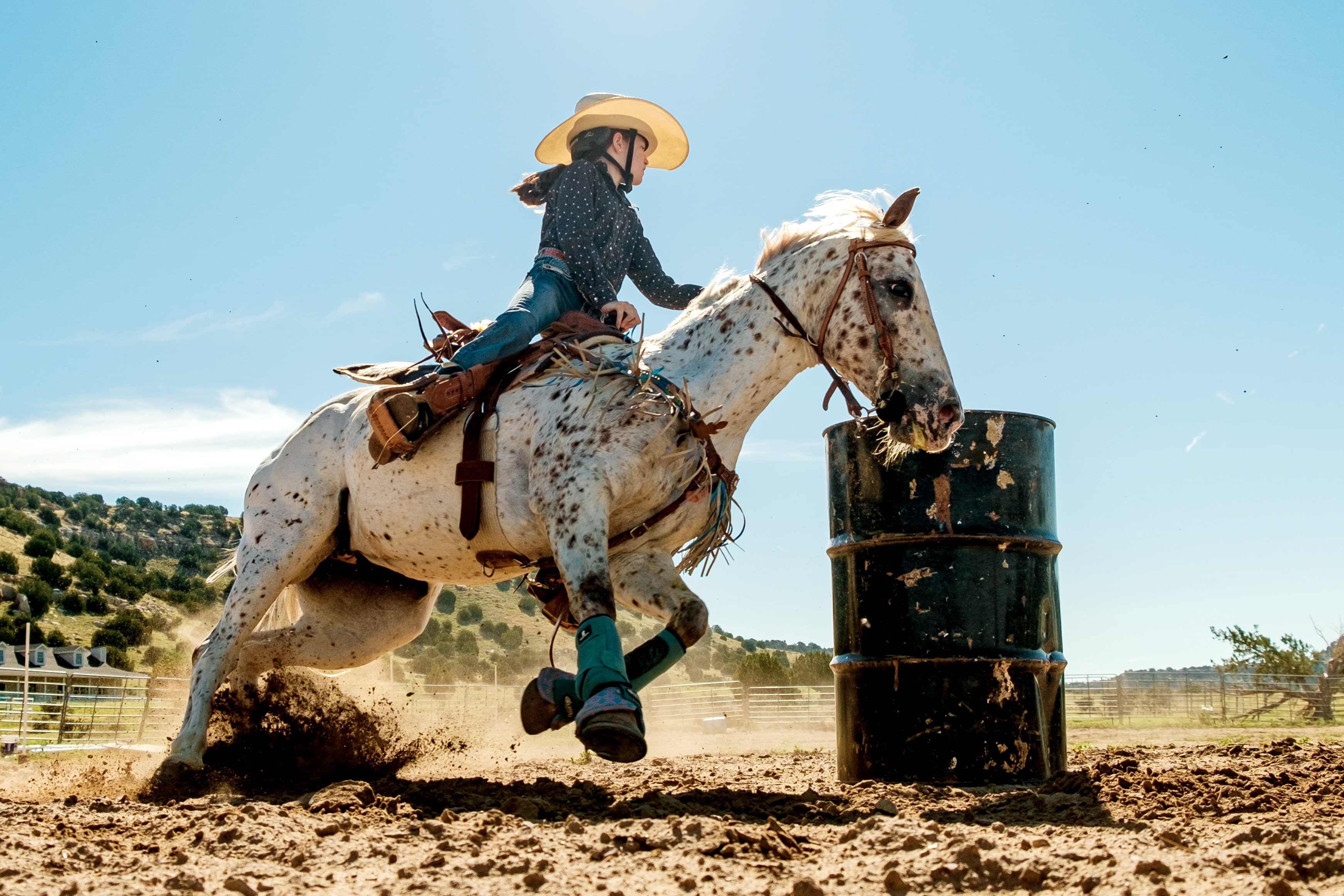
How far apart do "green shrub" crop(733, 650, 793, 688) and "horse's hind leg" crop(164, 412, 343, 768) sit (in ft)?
65.4

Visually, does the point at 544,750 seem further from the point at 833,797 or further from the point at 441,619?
the point at 441,619

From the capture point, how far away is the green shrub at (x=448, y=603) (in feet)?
185

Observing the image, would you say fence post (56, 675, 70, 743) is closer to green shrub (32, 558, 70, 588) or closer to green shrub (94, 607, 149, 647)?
green shrub (94, 607, 149, 647)

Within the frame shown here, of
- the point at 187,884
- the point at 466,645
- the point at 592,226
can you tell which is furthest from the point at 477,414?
the point at 466,645

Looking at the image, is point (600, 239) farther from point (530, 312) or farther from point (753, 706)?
point (753, 706)

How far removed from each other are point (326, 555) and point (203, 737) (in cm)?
119

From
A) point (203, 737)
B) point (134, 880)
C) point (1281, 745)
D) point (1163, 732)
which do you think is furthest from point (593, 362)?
point (1163, 732)

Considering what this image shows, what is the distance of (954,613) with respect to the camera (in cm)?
515

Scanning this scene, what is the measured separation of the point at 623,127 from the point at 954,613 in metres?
3.08

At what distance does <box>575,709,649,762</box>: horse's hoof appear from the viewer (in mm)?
4074

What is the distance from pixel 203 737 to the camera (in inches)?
220

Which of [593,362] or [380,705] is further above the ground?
[593,362]

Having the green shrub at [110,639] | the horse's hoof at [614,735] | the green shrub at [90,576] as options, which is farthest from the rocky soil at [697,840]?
the green shrub at [90,576]

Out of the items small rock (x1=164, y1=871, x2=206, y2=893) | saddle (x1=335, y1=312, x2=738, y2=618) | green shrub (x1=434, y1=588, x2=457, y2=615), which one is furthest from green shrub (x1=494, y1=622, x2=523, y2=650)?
small rock (x1=164, y1=871, x2=206, y2=893)
